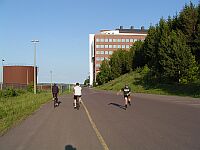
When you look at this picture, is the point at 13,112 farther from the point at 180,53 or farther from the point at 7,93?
the point at 180,53

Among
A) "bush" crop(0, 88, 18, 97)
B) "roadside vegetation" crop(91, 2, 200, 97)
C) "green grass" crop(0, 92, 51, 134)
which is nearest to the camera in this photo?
"green grass" crop(0, 92, 51, 134)

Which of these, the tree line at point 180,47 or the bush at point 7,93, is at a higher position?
the tree line at point 180,47

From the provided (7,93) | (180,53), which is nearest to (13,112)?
(7,93)

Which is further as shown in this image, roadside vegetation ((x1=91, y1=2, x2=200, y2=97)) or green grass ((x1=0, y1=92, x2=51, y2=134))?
roadside vegetation ((x1=91, y1=2, x2=200, y2=97))

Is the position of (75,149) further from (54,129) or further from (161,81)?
(161,81)

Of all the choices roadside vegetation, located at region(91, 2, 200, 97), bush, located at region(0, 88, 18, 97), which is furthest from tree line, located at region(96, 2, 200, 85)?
bush, located at region(0, 88, 18, 97)

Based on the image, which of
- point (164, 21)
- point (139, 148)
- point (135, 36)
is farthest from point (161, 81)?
point (135, 36)

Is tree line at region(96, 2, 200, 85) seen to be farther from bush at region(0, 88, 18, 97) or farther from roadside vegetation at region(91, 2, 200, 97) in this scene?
bush at region(0, 88, 18, 97)

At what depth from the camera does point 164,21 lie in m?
62.3

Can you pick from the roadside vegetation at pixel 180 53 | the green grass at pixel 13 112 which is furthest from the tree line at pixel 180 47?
the green grass at pixel 13 112

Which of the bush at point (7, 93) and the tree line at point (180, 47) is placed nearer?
the bush at point (7, 93)

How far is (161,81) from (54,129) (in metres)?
51.8

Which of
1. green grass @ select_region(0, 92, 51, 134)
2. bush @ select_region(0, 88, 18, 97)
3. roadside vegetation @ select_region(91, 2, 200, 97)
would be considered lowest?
green grass @ select_region(0, 92, 51, 134)

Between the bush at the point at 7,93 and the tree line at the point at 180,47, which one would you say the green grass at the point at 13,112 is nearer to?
the bush at the point at 7,93
